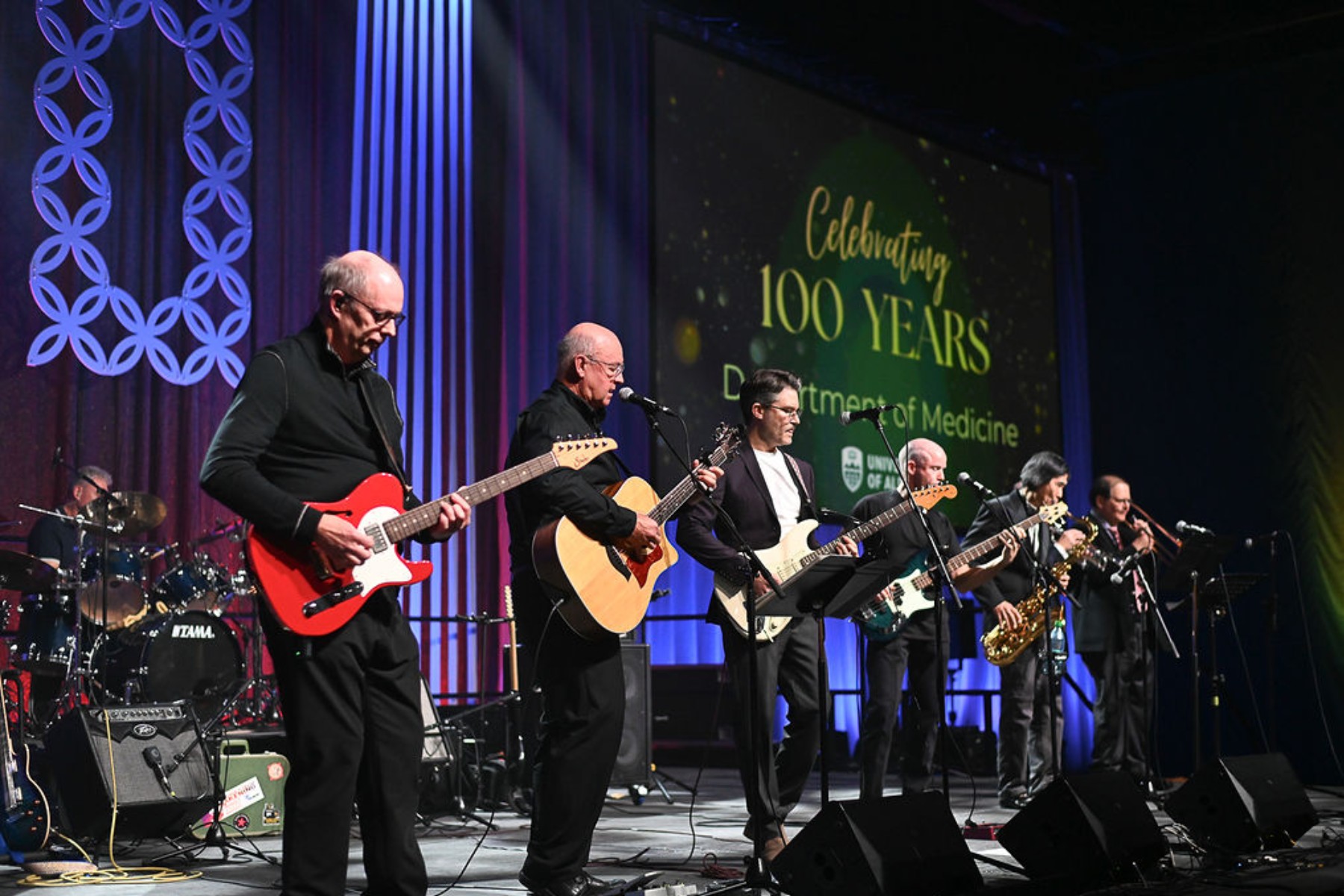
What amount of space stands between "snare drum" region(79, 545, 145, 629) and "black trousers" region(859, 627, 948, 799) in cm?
395

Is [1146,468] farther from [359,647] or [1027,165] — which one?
[359,647]

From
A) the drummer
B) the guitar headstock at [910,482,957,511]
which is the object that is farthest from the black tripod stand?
the guitar headstock at [910,482,957,511]

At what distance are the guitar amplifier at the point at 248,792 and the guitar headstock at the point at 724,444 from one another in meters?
2.96

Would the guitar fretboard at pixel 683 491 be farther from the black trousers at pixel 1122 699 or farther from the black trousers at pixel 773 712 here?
the black trousers at pixel 1122 699

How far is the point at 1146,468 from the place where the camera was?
13328 mm

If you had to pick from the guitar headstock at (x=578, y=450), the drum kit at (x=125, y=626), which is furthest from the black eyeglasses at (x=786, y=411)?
the drum kit at (x=125, y=626)

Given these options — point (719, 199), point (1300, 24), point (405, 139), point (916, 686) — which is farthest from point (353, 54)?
point (1300, 24)

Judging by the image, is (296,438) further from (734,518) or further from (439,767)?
(439,767)

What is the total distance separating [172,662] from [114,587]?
1.76 ft

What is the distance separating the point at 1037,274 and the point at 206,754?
9508 millimetres

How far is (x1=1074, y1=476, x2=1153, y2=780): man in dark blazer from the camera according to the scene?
8727 mm

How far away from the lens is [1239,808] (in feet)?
18.0

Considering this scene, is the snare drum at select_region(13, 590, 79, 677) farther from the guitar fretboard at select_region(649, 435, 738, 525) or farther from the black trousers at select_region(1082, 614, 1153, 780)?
the black trousers at select_region(1082, 614, 1153, 780)

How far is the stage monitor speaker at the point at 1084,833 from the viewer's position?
4703 mm
